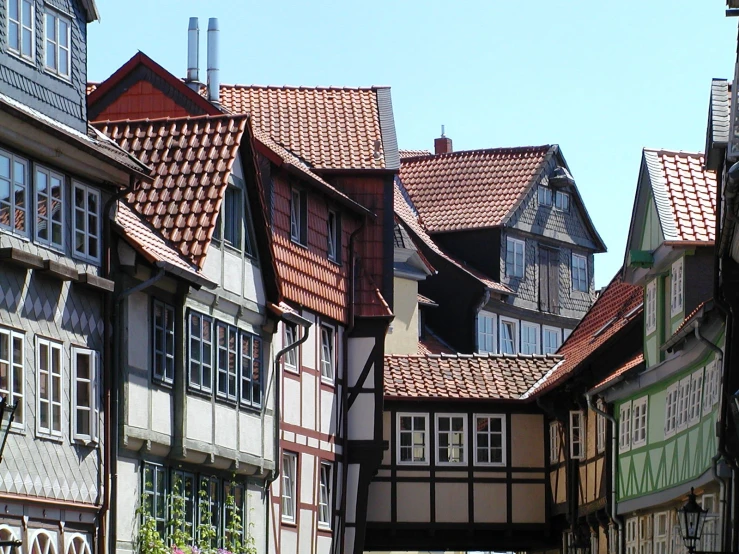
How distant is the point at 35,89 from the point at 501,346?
101 feet

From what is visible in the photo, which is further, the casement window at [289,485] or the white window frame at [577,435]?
the white window frame at [577,435]

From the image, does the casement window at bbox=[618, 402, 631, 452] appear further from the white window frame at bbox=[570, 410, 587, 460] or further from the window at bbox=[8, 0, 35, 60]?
the window at bbox=[8, 0, 35, 60]

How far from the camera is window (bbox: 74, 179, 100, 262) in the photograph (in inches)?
833

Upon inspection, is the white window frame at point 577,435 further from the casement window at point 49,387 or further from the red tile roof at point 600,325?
the casement window at point 49,387

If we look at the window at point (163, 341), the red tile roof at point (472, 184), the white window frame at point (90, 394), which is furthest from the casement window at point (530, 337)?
the white window frame at point (90, 394)

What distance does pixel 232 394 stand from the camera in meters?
25.6

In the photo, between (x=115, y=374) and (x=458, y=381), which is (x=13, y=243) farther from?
(x=458, y=381)

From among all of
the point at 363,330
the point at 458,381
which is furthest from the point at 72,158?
the point at 458,381

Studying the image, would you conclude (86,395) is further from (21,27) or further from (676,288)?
(676,288)

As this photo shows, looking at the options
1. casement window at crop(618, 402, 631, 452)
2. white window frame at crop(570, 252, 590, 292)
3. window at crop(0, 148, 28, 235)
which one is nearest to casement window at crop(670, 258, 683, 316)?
casement window at crop(618, 402, 631, 452)

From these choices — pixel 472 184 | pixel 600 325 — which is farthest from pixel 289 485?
pixel 472 184

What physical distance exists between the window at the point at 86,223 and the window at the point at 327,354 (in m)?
10.0

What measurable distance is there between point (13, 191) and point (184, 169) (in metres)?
5.39

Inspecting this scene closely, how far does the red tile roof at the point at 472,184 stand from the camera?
50.0 m
